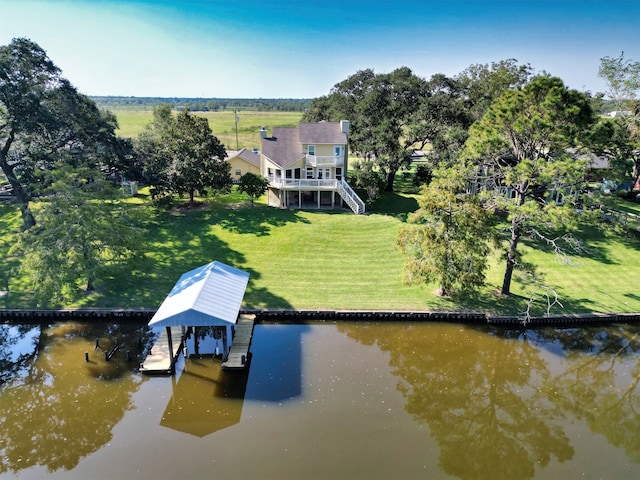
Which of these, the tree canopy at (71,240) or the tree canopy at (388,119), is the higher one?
the tree canopy at (388,119)

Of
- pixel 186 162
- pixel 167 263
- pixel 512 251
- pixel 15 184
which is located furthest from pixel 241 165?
pixel 512 251

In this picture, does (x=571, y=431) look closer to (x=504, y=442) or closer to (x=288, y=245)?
(x=504, y=442)

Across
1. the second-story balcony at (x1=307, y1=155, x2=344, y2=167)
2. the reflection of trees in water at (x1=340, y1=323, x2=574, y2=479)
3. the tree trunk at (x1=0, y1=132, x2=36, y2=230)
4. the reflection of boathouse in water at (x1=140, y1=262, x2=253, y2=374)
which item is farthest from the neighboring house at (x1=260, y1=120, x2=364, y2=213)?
the tree trunk at (x1=0, y1=132, x2=36, y2=230)

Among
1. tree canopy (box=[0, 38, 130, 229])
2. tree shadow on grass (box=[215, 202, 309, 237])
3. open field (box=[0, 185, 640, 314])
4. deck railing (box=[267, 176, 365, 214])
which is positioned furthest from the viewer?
deck railing (box=[267, 176, 365, 214])

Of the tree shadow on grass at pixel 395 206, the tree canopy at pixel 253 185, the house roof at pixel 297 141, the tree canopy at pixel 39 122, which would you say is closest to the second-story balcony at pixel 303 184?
the tree canopy at pixel 253 185

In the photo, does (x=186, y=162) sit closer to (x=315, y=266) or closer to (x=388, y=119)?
(x=315, y=266)

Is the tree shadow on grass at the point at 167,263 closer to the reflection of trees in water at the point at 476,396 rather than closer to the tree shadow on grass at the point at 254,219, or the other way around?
the tree shadow on grass at the point at 254,219

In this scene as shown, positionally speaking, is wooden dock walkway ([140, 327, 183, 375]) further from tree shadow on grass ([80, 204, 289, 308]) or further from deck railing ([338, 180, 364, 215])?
deck railing ([338, 180, 364, 215])
